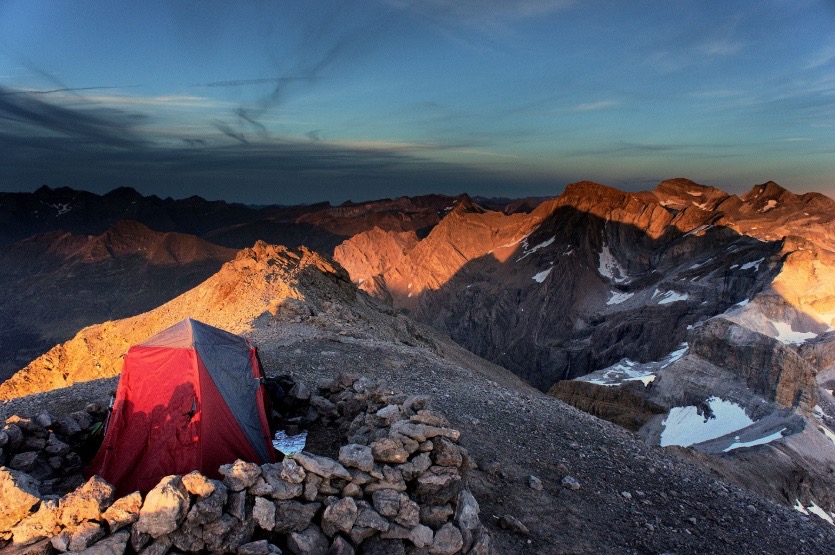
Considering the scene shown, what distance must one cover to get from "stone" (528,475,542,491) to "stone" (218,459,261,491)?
530 cm

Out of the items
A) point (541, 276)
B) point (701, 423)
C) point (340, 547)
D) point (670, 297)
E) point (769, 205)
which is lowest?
point (541, 276)

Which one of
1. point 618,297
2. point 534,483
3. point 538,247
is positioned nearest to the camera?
point 534,483

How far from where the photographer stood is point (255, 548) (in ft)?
22.0

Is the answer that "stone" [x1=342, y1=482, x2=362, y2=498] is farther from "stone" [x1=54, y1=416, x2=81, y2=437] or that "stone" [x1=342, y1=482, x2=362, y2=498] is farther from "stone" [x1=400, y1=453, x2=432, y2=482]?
"stone" [x1=54, y1=416, x2=81, y2=437]

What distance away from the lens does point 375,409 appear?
33.9ft

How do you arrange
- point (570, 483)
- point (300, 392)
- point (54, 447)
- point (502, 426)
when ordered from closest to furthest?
1. point (54, 447)
2. point (570, 483)
3. point (300, 392)
4. point (502, 426)

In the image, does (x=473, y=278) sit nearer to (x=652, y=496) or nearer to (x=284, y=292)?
(x=284, y=292)

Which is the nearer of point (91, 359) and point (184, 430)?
point (184, 430)

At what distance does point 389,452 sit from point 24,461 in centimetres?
630

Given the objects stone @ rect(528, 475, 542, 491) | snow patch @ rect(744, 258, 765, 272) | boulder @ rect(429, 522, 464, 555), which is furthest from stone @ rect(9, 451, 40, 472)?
snow patch @ rect(744, 258, 765, 272)

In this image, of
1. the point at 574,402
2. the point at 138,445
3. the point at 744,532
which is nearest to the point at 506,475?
the point at 744,532

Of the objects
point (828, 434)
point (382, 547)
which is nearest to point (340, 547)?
point (382, 547)

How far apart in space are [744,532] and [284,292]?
24.9 m

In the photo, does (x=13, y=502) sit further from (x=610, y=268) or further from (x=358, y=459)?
(x=610, y=268)
